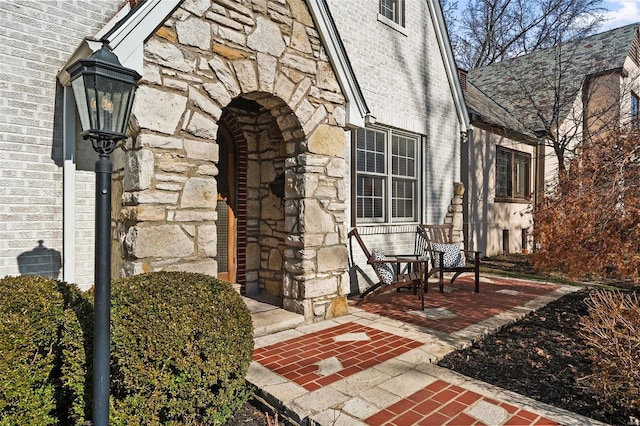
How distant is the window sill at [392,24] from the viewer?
7.23 metres

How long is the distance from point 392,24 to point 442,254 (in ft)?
14.3

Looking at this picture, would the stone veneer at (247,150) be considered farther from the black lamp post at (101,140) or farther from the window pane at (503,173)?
the window pane at (503,173)

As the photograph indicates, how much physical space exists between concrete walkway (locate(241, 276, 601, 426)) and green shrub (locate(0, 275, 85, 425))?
4.32 feet

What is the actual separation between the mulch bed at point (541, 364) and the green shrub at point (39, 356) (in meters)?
2.95

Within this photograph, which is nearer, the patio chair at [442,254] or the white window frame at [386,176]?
the patio chair at [442,254]

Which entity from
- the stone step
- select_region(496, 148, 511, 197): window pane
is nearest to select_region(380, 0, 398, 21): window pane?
select_region(496, 148, 511, 197): window pane

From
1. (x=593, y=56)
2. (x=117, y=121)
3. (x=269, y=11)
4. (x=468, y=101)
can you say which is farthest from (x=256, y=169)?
(x=593, y=56)

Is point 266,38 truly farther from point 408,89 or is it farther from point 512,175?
point 512,175

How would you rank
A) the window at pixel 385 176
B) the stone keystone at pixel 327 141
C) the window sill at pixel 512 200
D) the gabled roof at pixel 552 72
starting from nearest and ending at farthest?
the stone keystone at pixel 327 141 < the window at pixel 385 176 < the window sill at pixel 512 200 < the gabled roof at pixel 552 72

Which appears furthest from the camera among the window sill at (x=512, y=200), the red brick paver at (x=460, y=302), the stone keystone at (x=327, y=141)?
the window sill at (x=512, y=200)

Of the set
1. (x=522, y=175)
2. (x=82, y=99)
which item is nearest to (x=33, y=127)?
(x=82, y=99)

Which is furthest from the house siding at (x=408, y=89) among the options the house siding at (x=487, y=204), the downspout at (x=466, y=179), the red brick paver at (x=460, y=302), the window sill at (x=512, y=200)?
the window sill at (x=512, y=200)

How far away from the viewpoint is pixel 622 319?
10.3 ft

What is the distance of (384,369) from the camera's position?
11.4ft
